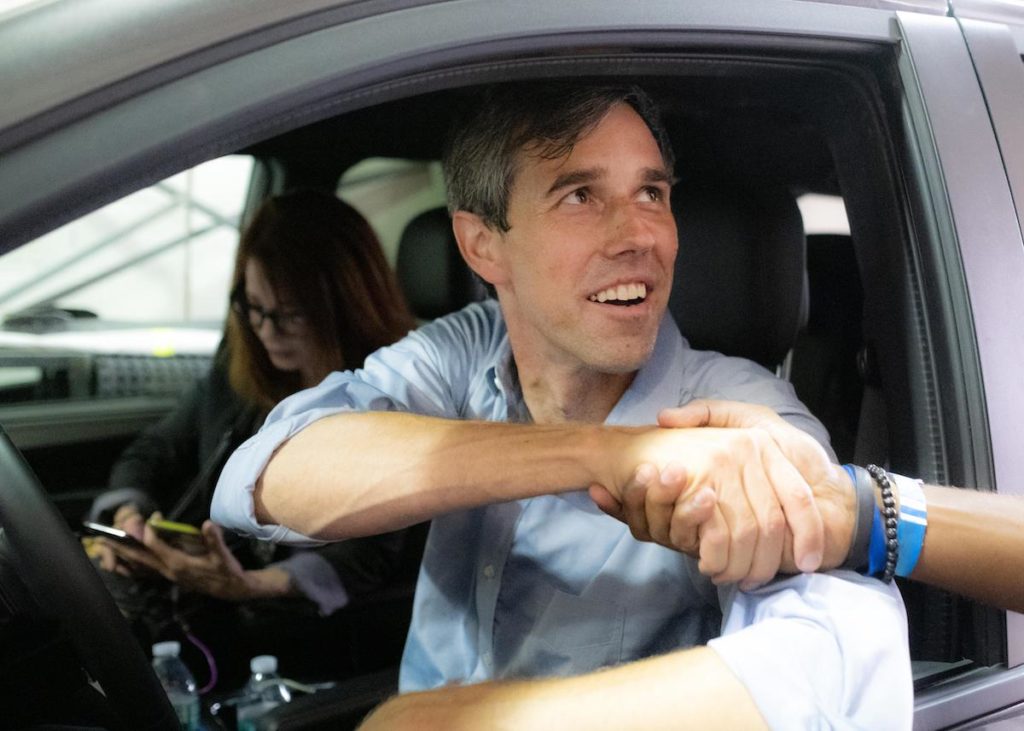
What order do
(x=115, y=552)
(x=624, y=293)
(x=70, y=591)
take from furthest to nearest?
(x=115, y=552), (x=624, y=293), (x=70, y=591)

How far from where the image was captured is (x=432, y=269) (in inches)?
108

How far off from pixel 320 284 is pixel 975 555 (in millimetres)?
1860

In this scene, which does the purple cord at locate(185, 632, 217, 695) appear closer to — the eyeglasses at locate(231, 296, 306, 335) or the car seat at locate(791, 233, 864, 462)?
the eyeglasses at locate(231, 296, 306, 335)

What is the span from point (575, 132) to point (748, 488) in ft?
2.35

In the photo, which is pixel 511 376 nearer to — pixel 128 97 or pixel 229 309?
pixel 128 97

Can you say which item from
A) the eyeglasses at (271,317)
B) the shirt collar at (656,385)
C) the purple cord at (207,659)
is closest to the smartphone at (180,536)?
the purple cord at (207,659)

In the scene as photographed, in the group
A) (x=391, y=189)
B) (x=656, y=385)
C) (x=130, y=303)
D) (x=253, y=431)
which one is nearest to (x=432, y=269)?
(x=253, y=431)

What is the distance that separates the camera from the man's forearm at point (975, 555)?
1152 millimetres

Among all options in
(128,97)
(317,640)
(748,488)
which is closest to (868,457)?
(748,488)

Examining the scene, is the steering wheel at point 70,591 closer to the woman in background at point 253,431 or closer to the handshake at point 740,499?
the handshake at point 740,499

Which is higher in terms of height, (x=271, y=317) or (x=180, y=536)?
(x=271, y=317)

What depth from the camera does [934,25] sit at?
1374mm

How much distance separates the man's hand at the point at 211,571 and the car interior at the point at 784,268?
208mm

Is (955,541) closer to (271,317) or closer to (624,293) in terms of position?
(624,293)
